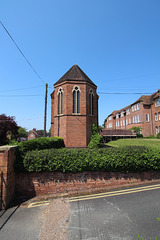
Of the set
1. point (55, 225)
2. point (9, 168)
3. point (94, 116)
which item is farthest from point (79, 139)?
point (55, 225)

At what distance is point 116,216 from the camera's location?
433 cm

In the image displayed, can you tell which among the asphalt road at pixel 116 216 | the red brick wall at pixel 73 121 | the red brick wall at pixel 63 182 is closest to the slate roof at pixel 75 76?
the red brick wall at pixel 73 121

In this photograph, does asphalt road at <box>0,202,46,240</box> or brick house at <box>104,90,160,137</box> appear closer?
asphalt road at <box>0,202,46,240</box>

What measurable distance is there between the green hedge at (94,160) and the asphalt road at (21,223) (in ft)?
5.33

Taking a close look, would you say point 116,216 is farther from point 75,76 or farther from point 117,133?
point 117,133

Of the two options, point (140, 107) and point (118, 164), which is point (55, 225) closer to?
point (118, 164)

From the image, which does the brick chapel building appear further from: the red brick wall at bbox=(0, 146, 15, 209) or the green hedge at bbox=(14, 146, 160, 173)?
the red brick wall at bbox=(0, 146, 15, 209)

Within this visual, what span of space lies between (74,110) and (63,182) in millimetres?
11324

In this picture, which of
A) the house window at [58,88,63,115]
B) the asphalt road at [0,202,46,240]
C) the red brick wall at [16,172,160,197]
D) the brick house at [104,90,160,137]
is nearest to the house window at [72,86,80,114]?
the house window at [58,88,63,115]

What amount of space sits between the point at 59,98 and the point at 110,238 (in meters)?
16.1

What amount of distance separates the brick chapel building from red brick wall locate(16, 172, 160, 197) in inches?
376

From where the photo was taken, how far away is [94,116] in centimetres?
1858

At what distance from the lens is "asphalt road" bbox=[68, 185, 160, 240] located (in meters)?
3.55

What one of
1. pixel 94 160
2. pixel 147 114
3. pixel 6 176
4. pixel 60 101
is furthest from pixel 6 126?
pixel 147 114
